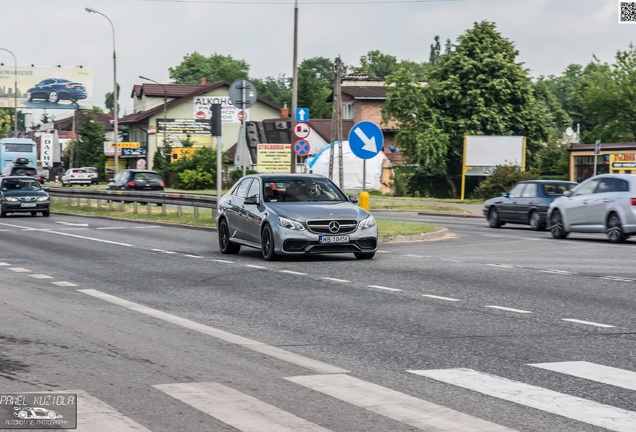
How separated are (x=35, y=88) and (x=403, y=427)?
13492cm

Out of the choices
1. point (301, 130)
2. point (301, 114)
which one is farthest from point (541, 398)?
point (301, 114)

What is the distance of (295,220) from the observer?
1833cm

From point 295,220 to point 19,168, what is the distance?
5256 cm

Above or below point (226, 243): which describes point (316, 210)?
above

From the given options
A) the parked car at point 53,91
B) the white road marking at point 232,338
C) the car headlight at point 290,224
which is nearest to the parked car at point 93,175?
the parked car at point 53,91

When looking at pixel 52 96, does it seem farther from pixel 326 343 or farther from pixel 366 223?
pixel 326 343

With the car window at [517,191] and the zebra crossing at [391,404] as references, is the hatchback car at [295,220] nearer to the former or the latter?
the zebra crossing at [391,404]

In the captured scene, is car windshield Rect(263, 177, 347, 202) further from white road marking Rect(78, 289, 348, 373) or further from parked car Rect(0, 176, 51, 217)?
parked car Rect(0, 176, 51, 217)

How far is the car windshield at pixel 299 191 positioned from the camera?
19.5 m

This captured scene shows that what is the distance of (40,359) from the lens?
8211 mm

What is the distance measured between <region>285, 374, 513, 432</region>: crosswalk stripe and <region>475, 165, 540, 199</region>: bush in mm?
48164

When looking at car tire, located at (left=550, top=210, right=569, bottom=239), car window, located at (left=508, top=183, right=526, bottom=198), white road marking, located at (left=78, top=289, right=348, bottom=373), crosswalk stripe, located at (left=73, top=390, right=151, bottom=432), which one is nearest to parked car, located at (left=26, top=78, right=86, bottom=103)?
car window, located at (left=508, top=183, right=526, bottom=198)

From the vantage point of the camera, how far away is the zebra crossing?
603cm

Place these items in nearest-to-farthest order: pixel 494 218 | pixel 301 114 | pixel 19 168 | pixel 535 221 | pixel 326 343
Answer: pixel 326 343 < pixel 535 221 < pixel 301 114 < pixel 494 218 < pixel 19 168
